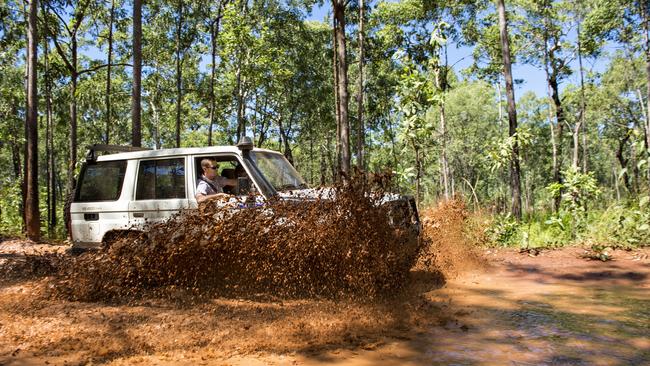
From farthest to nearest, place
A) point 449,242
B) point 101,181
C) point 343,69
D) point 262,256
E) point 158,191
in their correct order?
point 343,69 < point 449,242 < point 101,181 < point 158,191 < point 262,256

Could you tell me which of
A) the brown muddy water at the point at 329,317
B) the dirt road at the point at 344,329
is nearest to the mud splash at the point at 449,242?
the brown muddy water at the point at 329,317

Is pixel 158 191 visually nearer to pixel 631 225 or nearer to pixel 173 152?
pixel 173 152

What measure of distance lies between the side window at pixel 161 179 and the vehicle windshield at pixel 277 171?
1208 millimetres

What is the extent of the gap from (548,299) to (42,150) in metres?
54.7

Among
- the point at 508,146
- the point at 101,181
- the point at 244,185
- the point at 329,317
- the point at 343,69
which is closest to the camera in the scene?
the point at 329,317

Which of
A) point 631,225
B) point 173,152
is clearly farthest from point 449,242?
point 173,152

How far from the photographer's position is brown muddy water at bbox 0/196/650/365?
402 cm

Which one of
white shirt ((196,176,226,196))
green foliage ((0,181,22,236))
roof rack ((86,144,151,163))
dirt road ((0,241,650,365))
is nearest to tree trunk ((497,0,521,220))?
dirt road ((0,241,650,365))

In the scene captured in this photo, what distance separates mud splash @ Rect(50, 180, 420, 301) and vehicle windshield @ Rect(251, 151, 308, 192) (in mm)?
670

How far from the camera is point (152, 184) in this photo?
6875 mm

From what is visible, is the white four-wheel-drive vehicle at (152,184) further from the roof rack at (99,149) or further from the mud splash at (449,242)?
the mud splash at (449,242)

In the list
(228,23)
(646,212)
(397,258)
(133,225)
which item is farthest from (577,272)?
(228,23)

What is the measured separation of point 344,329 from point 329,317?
14.9 inches

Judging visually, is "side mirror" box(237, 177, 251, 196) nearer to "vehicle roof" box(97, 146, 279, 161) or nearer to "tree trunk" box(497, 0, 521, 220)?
"vehicle roof" box(97, 146, 279, 161)
